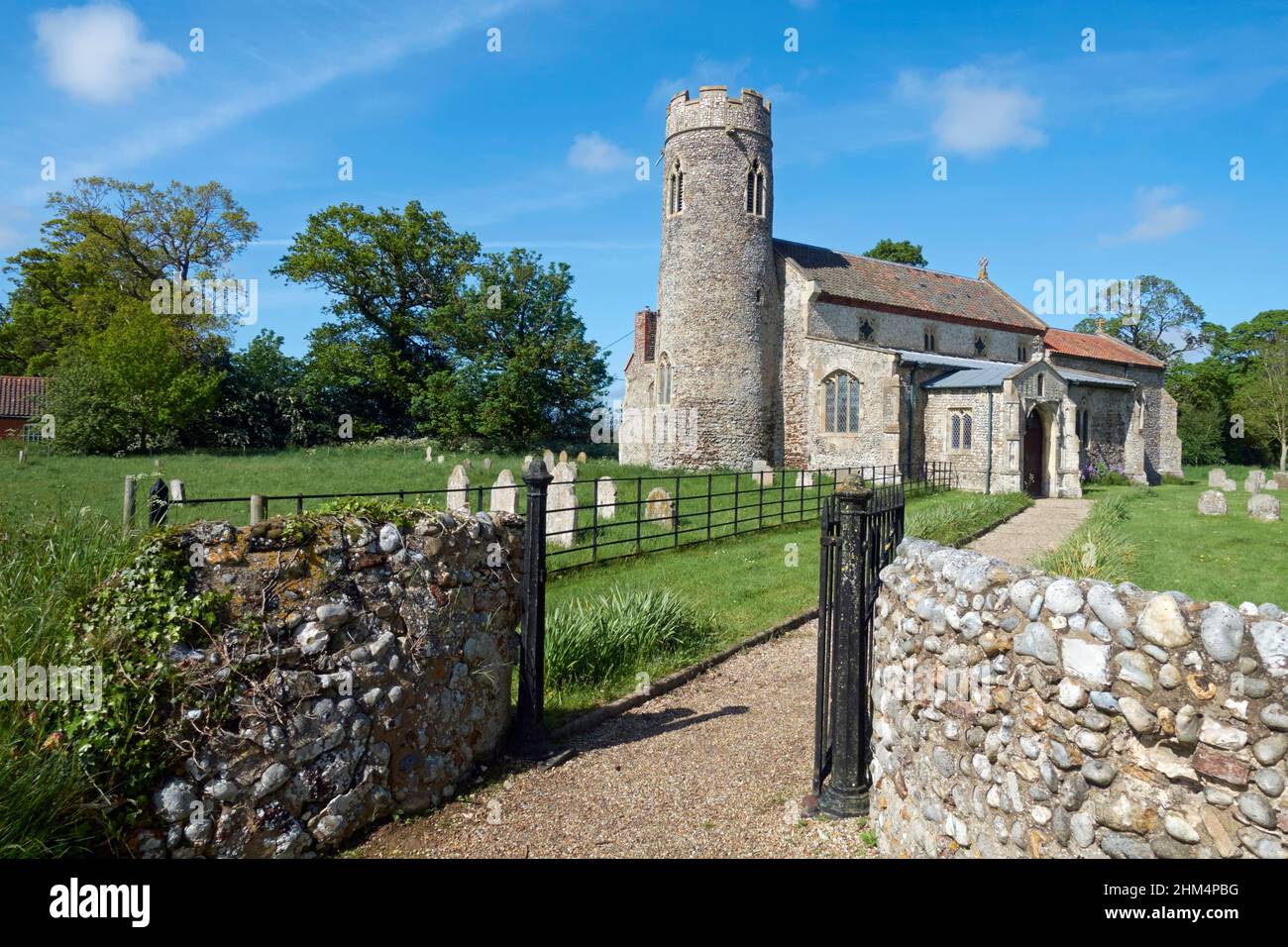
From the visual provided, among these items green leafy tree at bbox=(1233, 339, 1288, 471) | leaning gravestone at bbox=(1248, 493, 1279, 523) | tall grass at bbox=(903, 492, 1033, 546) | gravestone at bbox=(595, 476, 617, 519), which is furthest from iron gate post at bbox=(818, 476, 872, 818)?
green leafy tree at bbox=(1233, 339, 1288, 471)

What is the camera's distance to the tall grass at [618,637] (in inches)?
273

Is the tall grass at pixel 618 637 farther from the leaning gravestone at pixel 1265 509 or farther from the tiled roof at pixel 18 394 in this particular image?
the tiled roof at pixel 18 394

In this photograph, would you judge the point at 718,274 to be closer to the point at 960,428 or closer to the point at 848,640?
the point at 960,428

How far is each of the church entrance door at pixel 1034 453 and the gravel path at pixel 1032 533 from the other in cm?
379

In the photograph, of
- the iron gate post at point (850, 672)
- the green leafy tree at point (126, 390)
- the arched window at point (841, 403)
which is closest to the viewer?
the iron gate post at point (850, 672)


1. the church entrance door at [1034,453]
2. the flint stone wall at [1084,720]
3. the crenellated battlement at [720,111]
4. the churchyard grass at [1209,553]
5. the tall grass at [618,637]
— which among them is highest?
the crenellated battlement at [720,111]

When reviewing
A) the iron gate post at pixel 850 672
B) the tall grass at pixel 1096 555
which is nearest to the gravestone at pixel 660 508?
the tall grass at pixel 1096 555

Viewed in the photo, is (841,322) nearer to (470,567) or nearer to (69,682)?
(470,567)

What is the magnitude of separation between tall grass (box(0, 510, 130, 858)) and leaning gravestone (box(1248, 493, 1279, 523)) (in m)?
20.6

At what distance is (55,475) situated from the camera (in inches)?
880

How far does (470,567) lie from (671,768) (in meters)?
2.03
